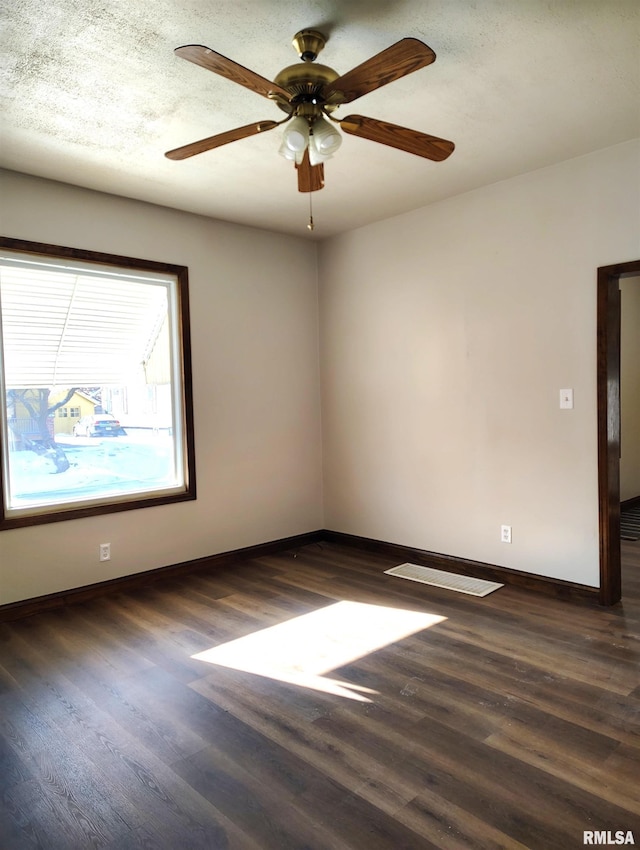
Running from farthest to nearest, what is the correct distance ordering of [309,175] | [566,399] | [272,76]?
1. [566,399]
2. [309,175]
3. [272,76]

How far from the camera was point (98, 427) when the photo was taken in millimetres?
3910

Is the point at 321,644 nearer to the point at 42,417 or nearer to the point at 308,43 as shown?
the point at 42,417

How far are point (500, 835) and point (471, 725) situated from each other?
0.57 metres

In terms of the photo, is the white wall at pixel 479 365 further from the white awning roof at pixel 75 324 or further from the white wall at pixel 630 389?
the white wall at pixel 630 389

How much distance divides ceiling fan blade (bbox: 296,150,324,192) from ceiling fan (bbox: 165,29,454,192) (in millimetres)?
151

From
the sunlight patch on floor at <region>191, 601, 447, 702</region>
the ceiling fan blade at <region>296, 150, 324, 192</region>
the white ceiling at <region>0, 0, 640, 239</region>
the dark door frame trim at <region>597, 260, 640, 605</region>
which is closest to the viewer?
the white ceiling at <region>0, 0, 640, 239</region>

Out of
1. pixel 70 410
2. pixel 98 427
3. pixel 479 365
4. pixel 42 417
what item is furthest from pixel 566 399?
pixel 42 417

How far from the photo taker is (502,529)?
3932 millimetres

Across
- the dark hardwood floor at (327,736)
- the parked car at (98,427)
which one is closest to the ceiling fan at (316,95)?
the parked car at (98,427)

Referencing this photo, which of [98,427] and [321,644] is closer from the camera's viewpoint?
[321,644]

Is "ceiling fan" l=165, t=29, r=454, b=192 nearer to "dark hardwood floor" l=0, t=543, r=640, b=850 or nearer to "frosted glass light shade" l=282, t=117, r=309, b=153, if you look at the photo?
"frosted glass light shade" l=282, t=117, r=309, b=153

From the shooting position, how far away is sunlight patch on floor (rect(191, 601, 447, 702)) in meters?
2.70

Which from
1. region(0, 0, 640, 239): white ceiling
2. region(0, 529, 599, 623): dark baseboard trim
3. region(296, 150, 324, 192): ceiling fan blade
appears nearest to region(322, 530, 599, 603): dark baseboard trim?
region(0, 529, 599, 623): dark baseboard trim

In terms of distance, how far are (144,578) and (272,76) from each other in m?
3.25
